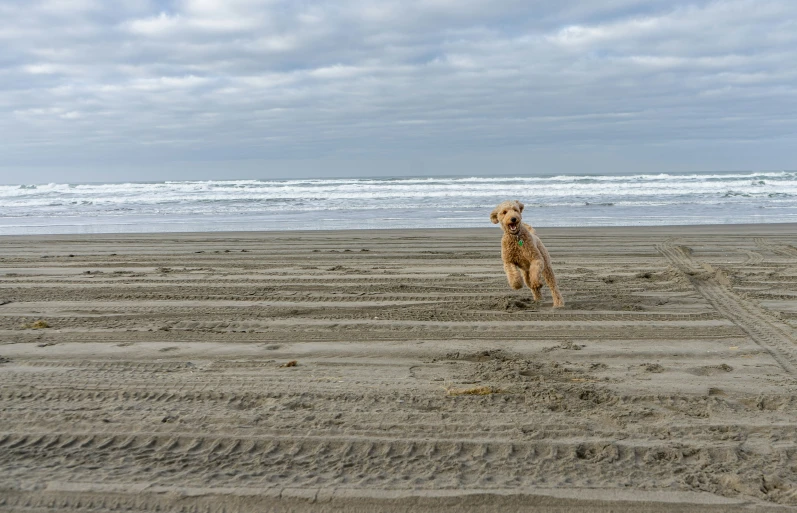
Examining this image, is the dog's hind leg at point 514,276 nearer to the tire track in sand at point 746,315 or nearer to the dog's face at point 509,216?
the dog's face at point 509,216

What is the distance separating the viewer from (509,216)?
20.6 ft

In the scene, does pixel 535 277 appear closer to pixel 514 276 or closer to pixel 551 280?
pixel 551 280

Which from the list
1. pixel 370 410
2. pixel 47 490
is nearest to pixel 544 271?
pixel 370 410

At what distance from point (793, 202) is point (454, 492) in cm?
2774

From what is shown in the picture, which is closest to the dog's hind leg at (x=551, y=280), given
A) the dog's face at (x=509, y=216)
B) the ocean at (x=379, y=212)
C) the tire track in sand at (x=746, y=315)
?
the dog's face at (x=509, y=216)

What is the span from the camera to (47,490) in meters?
2.84

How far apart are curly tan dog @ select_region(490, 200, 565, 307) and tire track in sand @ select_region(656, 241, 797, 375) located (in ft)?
5.64

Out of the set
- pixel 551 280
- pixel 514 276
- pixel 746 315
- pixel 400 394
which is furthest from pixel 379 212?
pixel 400 394

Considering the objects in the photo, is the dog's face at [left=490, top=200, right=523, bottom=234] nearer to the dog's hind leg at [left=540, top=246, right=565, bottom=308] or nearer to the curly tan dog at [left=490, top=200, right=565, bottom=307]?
the curly tan dog at [left=490, top=200, right=565, bottom=307]

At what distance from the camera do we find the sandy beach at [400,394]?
112 inches

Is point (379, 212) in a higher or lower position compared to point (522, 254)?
higher

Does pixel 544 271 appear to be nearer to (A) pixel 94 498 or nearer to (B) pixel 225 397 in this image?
(B) pixel 225 397

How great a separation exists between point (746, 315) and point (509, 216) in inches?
99.9

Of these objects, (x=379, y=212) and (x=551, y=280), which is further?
(x=379, y=212)
